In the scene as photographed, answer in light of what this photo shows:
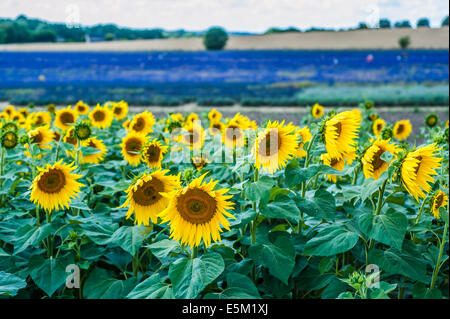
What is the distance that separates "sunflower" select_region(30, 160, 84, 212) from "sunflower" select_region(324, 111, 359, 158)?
42.1 inches

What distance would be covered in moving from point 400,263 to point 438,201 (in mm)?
388

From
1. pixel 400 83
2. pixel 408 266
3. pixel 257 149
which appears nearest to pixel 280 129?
pixel 257 149

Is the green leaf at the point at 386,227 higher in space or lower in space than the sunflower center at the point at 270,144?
lower

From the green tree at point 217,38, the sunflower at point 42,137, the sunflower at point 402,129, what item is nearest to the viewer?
the sunflower at point 42,137

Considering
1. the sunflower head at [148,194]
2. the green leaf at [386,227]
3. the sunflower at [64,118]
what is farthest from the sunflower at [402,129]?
the sunflower head at [148,194]

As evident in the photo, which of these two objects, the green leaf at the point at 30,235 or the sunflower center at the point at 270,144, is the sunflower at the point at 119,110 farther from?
the sunflower center at the point at 270,144

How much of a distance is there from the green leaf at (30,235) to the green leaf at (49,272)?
10 cm

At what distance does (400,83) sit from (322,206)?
1535cm

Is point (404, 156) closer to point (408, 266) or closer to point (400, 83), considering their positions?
point (408, 266)

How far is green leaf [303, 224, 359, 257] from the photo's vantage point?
176cm

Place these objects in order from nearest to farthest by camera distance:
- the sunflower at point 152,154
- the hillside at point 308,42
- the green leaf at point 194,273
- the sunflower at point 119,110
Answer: the green leaf at point 194,273, the sunflower at point 152,154, the sunflower at point 119,110, the hillside at point 308,42

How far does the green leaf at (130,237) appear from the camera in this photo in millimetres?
1825

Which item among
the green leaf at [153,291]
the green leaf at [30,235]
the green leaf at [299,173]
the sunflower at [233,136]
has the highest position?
the sunflower at [233,136]
